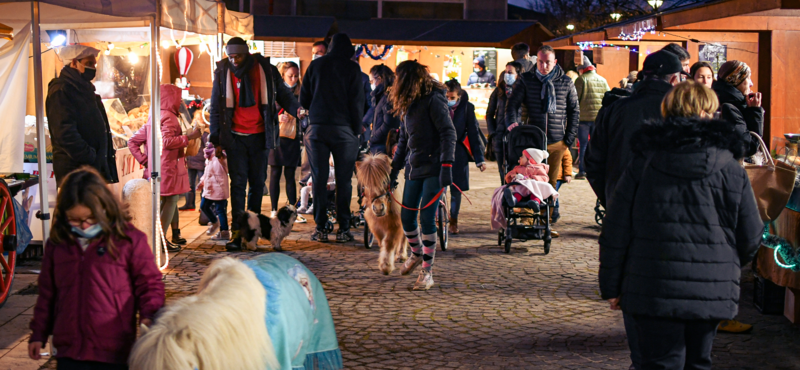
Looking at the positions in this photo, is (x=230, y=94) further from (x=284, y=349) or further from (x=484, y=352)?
(x=284, y=349)

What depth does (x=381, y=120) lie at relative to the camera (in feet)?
30.9

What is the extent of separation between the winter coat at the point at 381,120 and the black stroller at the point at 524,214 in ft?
4.54

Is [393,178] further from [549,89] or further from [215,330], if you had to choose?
[215,330]

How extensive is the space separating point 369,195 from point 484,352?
2.51 m

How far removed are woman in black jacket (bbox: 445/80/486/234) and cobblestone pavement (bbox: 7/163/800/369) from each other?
633 millimetres

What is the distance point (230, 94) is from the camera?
335 inches

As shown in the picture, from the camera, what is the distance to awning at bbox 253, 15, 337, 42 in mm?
21844

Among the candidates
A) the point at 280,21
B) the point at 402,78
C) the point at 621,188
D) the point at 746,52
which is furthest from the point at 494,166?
the point at 621,188

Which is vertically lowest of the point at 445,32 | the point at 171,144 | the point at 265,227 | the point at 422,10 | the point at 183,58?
the point at 265,227

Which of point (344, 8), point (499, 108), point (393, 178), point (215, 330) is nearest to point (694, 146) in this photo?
point (215, 330)

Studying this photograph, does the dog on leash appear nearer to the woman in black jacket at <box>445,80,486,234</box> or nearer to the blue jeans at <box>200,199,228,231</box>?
the blue jeans at <box>200,199,228,231</box>

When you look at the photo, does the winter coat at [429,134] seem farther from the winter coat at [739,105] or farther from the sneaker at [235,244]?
the sneaker at [235,244]

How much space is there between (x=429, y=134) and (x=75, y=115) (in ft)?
9.55

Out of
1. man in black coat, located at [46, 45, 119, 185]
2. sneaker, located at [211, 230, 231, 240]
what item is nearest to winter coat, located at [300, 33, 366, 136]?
sneaker, located at [211, 230, 231, 240]
